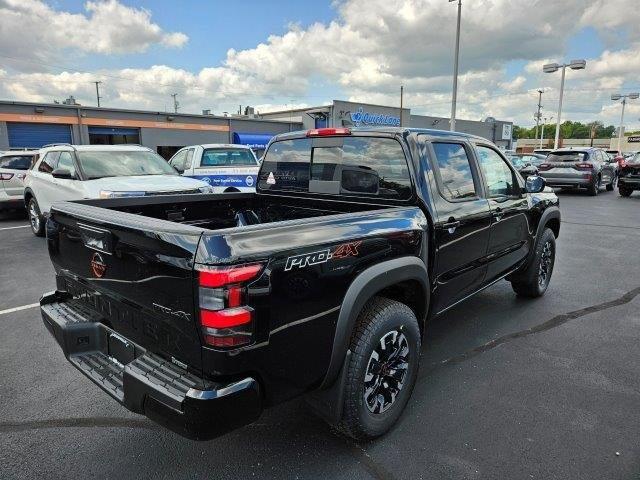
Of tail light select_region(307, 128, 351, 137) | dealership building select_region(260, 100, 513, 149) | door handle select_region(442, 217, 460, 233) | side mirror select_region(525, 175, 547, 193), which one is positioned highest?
dealership building select_region(260, 100, 513, 149)

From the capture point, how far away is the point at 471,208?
362cm

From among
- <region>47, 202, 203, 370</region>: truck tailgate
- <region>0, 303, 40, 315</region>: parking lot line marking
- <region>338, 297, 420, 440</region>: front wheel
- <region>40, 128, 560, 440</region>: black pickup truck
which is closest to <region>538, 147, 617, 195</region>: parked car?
<region>40, 128, 560, 440</region>: black pickup truck

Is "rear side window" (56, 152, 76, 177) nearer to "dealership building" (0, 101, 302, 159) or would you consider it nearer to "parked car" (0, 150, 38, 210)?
"parked car" (0, 150, 38, 210)

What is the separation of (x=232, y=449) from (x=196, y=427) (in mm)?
825

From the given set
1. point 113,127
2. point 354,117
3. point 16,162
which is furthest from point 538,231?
point 354,117

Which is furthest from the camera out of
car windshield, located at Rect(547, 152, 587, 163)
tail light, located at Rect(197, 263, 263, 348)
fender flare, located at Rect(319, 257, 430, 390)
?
car windshield, located at Rect(547, 152, 587, 163)

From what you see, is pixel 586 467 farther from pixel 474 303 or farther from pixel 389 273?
pixel 474 303

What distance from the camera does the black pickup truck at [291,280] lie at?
6.57 ft

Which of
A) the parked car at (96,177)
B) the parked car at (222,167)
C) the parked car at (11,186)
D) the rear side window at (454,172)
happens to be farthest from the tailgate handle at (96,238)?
the parked car at (11,186)

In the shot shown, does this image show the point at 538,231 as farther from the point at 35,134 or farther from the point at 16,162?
the point at 35,134

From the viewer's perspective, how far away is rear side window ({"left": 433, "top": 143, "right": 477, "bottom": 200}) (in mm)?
3402

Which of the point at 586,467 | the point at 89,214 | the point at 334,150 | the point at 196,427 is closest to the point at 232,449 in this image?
the point at 196,427

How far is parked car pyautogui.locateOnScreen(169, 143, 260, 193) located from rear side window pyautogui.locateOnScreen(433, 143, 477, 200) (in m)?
7.95

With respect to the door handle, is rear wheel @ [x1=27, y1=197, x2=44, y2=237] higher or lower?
Answer: lower
